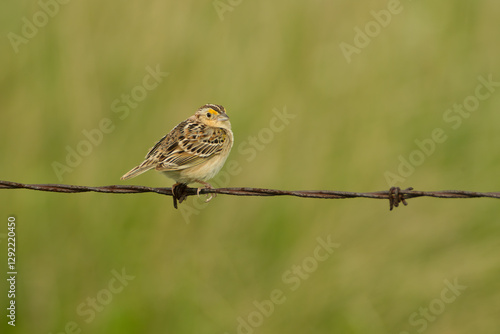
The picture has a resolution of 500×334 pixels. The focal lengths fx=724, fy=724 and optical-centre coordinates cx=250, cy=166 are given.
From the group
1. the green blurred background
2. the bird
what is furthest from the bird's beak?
the green blurred background

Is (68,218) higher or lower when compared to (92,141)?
lower

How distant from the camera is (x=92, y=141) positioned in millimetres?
7387

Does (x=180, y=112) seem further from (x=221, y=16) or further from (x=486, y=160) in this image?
(x=486, y=160)

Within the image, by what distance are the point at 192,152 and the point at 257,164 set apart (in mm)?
1673

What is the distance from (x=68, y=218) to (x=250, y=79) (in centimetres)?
240

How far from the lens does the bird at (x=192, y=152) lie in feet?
19.2

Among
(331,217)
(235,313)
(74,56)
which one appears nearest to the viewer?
(235,313)

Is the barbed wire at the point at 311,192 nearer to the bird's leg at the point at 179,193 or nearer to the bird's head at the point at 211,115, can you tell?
the bird's leg at the point at 179,193

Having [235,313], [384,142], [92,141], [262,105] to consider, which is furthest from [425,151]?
[92,141]

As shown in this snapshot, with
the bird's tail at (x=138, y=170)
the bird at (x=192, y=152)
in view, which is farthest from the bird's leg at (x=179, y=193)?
the bird's tail at (x=138, y=170)

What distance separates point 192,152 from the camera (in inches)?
238

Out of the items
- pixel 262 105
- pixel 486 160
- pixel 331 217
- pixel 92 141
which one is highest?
pixel 486 160

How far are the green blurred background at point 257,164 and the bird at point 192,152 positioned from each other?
91 centimetres

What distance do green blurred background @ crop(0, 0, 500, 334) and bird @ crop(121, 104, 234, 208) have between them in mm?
908
